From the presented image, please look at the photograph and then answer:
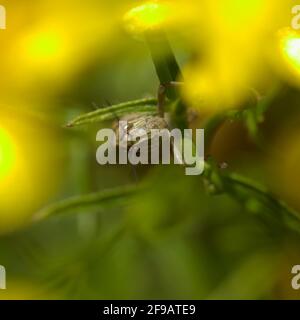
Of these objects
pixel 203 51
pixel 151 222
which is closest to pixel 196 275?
pixel 151 222

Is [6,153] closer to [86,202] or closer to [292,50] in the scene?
[86,202]

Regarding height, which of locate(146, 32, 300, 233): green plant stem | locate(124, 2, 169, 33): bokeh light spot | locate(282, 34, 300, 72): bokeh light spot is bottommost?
locate(146, 32, 300, 233): green plant stem

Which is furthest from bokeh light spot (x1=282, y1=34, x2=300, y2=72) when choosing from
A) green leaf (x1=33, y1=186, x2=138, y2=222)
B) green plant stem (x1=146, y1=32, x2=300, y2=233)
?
green leaf (x1=33, y1=186, x2=138, y2=222)

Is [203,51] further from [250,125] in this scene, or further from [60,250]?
[60,250]

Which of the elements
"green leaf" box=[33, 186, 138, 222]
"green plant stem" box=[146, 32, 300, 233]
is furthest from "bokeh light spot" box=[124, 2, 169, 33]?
"green leaf" box=[33, 186, 138, 222]

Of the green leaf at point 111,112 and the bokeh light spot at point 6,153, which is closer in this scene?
the green leaf at point 111,112

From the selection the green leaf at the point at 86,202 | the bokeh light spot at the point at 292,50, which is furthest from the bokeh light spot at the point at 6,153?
the bokeh light spot at the point at 292,50

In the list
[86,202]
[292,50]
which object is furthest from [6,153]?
[292,50]

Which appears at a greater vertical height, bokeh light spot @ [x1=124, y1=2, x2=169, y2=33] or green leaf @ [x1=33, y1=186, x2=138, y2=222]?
bokeh light spot @ [x1=124, y1=2, x2=169, y2=33]

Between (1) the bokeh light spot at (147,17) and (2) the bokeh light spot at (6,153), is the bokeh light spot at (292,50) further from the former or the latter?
(2) the bokeh light spot at (6,153)

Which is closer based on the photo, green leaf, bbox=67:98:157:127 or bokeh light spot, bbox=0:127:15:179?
green leaf, bbox=67:98:157:127

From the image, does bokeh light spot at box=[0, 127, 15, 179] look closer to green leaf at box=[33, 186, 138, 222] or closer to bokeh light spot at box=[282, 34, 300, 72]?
green leaf at box=[33, 186, 138, 222]
